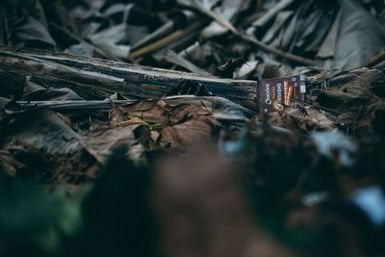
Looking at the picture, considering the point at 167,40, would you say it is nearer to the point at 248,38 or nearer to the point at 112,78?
the point at 248,38

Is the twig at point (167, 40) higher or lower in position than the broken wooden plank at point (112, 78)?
lower

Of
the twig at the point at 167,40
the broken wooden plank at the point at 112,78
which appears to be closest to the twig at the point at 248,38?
the twig at the point at 167,40

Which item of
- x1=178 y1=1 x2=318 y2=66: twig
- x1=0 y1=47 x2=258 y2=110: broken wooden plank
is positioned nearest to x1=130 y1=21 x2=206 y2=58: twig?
x1=178 y1=1 x2=318 y2=66: twig

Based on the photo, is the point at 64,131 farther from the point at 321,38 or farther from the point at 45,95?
the point at 321,38

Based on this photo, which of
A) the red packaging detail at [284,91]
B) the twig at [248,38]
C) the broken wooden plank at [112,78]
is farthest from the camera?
the twig at [248,38]

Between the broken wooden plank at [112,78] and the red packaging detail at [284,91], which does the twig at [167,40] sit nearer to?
the broken wooden plank at [112,78]

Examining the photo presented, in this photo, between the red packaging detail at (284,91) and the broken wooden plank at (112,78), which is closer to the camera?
the red packaging detail at (284,91)

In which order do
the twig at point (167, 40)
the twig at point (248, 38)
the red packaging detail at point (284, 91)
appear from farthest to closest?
1. the twig at point (167, 40)
2. the twig at point (248, 38)
3. the red packaging detail at point (284, 91)
